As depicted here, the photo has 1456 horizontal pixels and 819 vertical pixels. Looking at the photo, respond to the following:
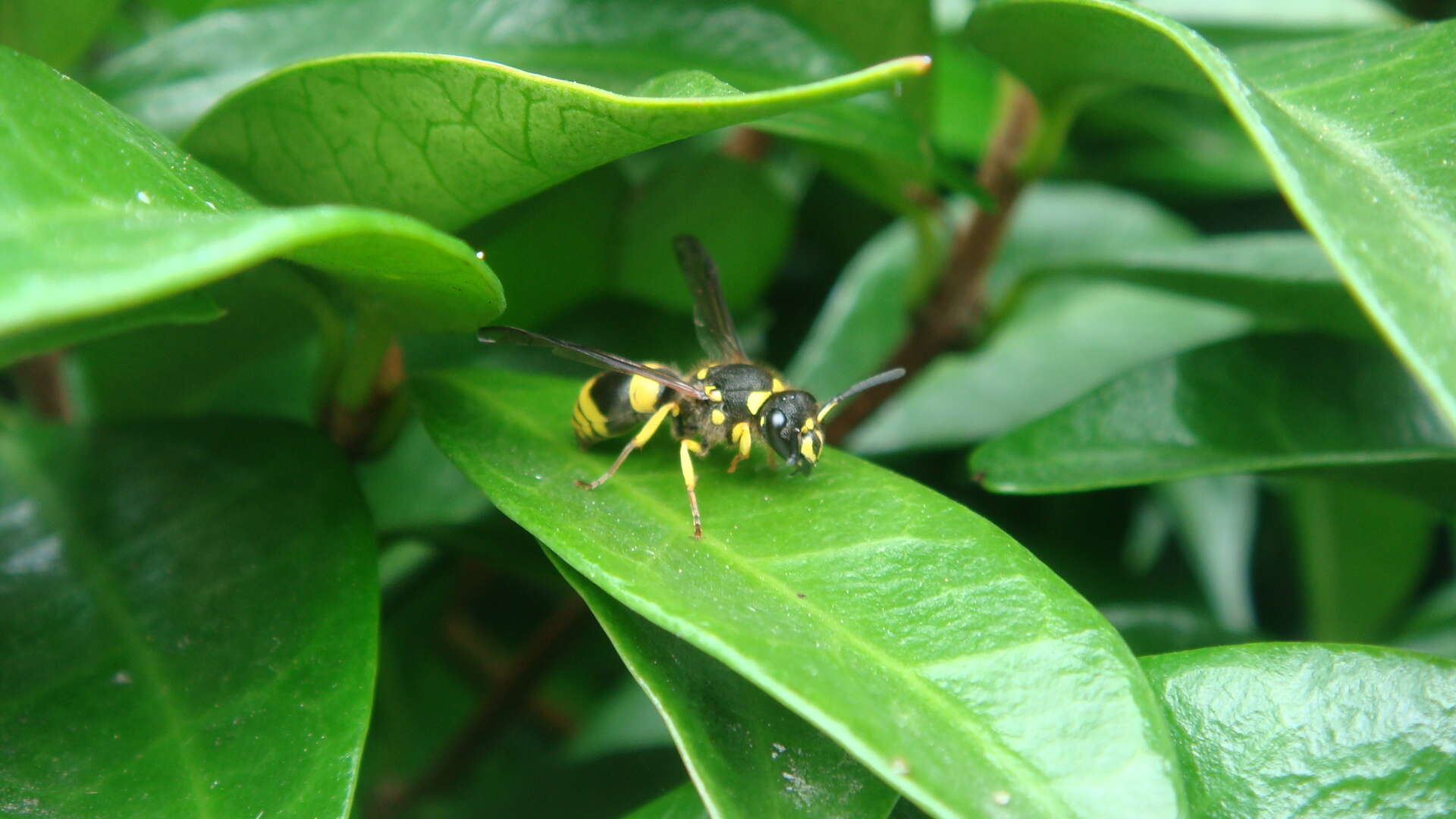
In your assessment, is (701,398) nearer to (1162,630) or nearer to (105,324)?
(1162,630)

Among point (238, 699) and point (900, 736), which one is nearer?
point (900, 736)

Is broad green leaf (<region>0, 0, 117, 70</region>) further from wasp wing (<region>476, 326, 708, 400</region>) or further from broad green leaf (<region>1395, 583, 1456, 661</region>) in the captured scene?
broad green leaf (<region>1395, 583, 1456, 661</region>)

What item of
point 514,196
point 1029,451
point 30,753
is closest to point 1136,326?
point 1029,451

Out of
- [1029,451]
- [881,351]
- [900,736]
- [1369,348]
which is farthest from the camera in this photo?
[881,351]

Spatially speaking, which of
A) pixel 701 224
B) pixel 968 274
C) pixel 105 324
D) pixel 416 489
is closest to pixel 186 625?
pixel 105 324

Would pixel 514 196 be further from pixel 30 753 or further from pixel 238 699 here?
pixel 30 753

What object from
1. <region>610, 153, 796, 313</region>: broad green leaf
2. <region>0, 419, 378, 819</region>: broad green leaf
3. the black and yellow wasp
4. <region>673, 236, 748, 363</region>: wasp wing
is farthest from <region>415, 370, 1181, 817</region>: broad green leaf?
<region>610, 153, 796, 313</region>: broad green leaf

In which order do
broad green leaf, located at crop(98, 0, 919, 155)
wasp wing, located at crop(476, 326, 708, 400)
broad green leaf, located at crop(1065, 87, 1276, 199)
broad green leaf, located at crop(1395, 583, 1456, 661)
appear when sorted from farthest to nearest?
broad green leaf, located at crop(1065, 87, 1276, 199) < broad green leaf, located at crop(1395, 583, 1456, 661) < broad green leaf, located at crop(98, 0, 919, 155) < wasp wing, located at crop(476, 326, 708, 400)
